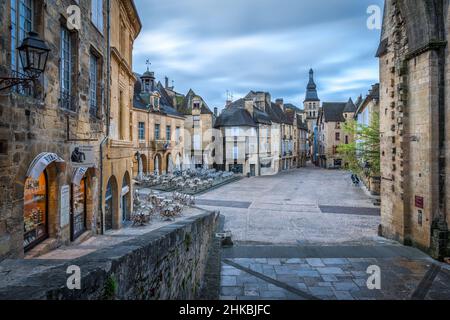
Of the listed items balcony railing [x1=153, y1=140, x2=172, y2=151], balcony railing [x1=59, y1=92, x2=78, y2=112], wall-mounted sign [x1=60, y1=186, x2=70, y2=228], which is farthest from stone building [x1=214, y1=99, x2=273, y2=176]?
wall-mounted sign [x1=60, y1=186, x2=70, y2=228]

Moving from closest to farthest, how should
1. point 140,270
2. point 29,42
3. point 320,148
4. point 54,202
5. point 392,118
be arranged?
1. point 140,270
2. point 29,42
3. point 54,202
4. point 392,118
5. point 320,148

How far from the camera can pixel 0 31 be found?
491 cm

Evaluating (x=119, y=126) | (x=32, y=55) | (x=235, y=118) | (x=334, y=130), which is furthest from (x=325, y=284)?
(x=334, y=130)

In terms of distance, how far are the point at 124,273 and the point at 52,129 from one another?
4.14 metres

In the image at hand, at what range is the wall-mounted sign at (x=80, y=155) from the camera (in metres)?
8.11

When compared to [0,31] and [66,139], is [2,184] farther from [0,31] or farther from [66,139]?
[66,139]

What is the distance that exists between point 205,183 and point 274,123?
23.8m

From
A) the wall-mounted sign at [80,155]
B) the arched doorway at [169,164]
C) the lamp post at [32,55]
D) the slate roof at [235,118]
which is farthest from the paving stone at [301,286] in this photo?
the slate roof at [235,118]

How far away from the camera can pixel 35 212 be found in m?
6.74

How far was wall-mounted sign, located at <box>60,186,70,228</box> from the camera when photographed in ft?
24.9

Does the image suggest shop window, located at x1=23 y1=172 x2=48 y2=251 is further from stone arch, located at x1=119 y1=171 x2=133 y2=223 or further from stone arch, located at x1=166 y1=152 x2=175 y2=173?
stone arch, located at x1=166 y1=152 x2=175 y2=173

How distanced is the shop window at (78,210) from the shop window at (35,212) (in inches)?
51.4

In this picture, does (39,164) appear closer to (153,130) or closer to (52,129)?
(52,129)

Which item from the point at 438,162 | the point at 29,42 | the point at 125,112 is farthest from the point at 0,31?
the point at 438,162
